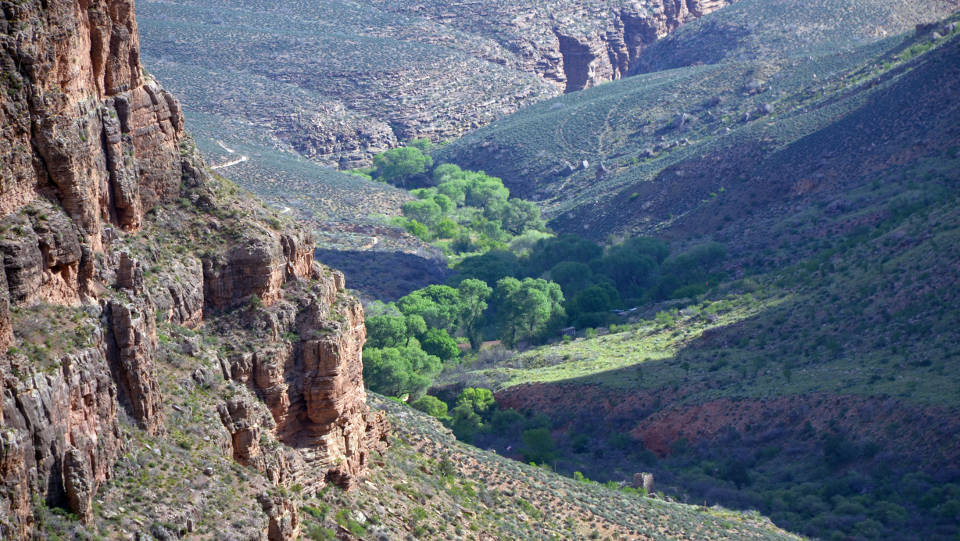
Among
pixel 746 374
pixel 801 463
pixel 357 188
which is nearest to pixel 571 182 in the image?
pixel 357 188

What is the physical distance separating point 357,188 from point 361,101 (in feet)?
121

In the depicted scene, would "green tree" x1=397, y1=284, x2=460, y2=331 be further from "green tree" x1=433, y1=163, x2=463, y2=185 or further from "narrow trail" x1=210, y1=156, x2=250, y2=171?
"green tree" x1=433, y1=163, x2=463, y2=185

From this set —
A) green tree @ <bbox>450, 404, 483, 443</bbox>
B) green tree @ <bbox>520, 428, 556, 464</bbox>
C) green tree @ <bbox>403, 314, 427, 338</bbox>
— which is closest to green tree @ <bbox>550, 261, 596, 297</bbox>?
green tree @ <bbox>403, 314, 427, 338</bbox>

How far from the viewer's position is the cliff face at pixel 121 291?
2330 centimetres

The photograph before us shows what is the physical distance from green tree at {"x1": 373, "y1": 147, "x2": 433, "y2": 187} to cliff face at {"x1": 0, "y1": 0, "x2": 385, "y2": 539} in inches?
4306

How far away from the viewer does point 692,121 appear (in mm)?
140250

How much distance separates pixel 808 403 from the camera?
225 ft

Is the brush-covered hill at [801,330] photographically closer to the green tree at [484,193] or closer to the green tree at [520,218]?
the green tree at [520,218]

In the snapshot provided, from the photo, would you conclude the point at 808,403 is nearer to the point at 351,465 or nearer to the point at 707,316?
the point at 707,316

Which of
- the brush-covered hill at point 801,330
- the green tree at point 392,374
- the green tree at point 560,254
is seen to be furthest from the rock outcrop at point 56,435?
the green tree at point 560,254

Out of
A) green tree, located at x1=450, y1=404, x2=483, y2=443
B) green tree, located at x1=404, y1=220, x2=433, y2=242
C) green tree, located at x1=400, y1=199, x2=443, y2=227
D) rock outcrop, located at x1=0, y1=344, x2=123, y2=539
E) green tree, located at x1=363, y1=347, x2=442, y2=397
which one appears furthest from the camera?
green tree, located at x1=400, y1=199, x2=443, y2=227

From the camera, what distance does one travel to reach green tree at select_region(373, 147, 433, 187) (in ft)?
481

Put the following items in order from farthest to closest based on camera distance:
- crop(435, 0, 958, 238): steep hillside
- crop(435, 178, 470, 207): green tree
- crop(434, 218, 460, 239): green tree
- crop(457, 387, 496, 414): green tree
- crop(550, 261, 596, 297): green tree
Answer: crop(435, 178, 470, 207): green tree < crop(434, 218, 460, 239): green tree < crop(435, 0, 958, 238): steep hillside < crop(550, 261, 596, 297): green tree < crop(457, 387, 496, 414): green tree

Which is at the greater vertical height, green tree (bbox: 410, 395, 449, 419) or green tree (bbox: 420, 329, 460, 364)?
green tree (bbox: 410, 395, 449, 419)
